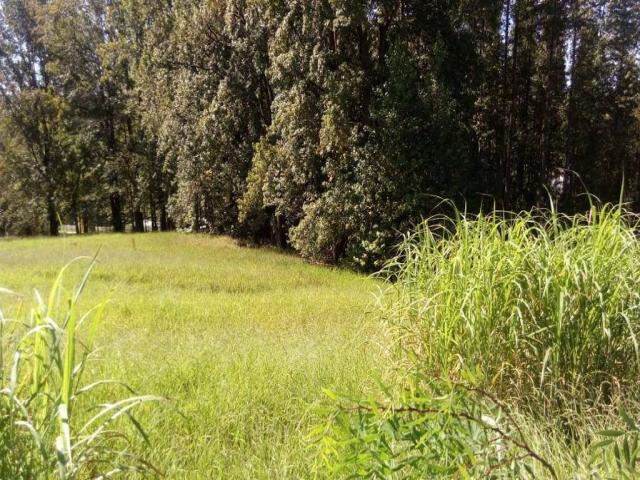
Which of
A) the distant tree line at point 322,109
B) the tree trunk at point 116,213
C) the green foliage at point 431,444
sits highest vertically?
the distant tree line at point 322,109

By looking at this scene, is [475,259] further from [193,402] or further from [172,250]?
[172,250]

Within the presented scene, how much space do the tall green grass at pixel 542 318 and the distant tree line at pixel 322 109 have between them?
3.94 metres

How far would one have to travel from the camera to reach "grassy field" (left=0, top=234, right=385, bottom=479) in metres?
2.66

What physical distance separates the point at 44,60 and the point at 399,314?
35.3 metres

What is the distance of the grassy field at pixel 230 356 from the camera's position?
2.66 metres

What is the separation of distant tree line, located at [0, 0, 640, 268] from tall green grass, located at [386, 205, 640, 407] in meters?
3.94

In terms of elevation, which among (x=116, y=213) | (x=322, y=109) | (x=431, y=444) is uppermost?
(x=322, y=109)

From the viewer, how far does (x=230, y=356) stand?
426cm

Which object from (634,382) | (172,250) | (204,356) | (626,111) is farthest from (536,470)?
(626,111)

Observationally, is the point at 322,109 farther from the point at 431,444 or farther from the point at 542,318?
the point at 431,444

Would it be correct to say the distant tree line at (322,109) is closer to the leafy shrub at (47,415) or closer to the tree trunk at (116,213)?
the tree trunk at (116,213)

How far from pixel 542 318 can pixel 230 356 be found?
2.68 meters

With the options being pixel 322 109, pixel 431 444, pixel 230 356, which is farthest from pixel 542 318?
pixel 322 109

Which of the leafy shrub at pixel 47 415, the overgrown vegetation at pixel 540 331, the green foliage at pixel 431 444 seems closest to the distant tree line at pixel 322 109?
the overgrown vegetation at pixel 540 331
